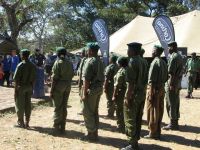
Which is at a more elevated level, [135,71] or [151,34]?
[151,34]

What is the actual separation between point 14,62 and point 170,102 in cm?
1114

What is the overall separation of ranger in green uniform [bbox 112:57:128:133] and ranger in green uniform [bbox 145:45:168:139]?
786mm

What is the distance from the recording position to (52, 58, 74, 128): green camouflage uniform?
9320 mm

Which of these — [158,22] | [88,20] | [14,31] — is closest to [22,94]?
[158,22]

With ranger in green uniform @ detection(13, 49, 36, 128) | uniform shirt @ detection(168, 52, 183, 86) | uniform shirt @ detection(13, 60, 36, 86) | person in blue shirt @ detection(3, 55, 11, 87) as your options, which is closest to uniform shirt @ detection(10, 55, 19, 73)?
person in blue shirt @ detection(3, 55, 11, 87)

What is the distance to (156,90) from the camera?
9094 millimetres

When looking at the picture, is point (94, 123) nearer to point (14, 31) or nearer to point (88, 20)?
point (14, 31)

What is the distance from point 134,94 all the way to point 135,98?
0.24ft

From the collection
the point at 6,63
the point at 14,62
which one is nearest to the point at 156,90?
the point at 14,62

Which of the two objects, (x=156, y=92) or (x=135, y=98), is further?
(x=156, y=92)

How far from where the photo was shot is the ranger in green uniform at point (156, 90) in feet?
29.5

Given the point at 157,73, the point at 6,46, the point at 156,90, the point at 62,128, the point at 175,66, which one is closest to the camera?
the point at 157,73

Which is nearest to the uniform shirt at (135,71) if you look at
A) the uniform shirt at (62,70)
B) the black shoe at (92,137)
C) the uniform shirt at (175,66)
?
the black shoe at (92,137)

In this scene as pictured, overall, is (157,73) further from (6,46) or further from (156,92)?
(6,46)
